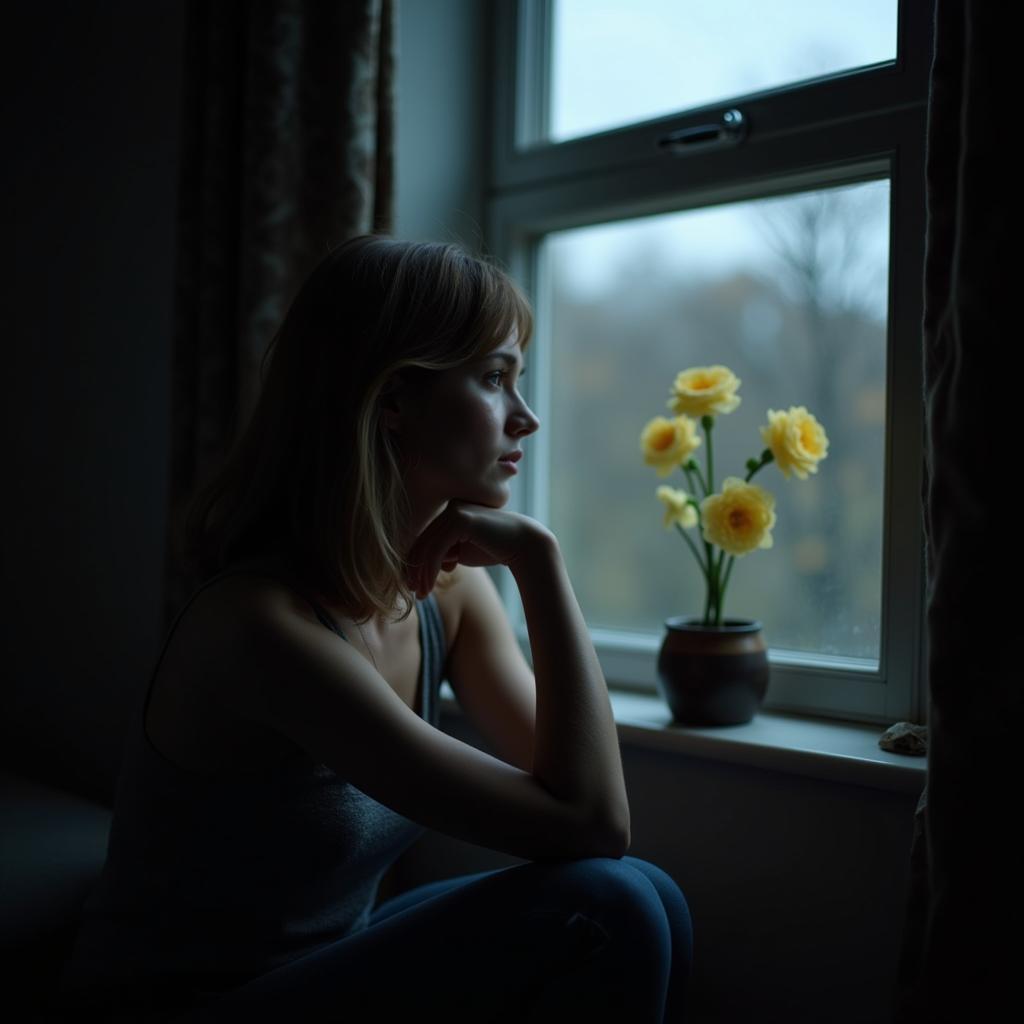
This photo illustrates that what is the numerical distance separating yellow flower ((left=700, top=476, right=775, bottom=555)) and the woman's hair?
1.23 ft

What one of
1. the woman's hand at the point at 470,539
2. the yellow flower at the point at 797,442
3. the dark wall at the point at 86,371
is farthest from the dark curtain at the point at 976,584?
the dark wall at the point at 86,371

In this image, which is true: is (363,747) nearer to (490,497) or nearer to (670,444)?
(490,497)

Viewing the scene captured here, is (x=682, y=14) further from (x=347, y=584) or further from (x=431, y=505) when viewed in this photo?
(x=347, y=584)

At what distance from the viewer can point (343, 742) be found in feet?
3.41

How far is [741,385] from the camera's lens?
161cm

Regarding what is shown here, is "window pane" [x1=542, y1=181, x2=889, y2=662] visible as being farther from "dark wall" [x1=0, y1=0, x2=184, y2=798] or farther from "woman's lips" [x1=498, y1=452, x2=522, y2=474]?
"dark wall" [x1=0, y1=0, x2=184, y2=798]

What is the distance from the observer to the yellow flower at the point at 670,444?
1441 millimetres

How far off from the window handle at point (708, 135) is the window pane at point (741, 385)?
11 cm

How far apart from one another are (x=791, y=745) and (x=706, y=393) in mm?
473

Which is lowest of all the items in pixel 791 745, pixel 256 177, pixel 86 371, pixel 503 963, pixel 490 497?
pixel 503 963

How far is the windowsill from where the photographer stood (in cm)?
119

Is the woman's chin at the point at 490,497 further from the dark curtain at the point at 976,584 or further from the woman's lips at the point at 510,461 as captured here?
the dark curtain at the point at 976,584

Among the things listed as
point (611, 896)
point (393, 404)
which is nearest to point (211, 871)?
point (611, 896)

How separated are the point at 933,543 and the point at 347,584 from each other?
0.62 m
